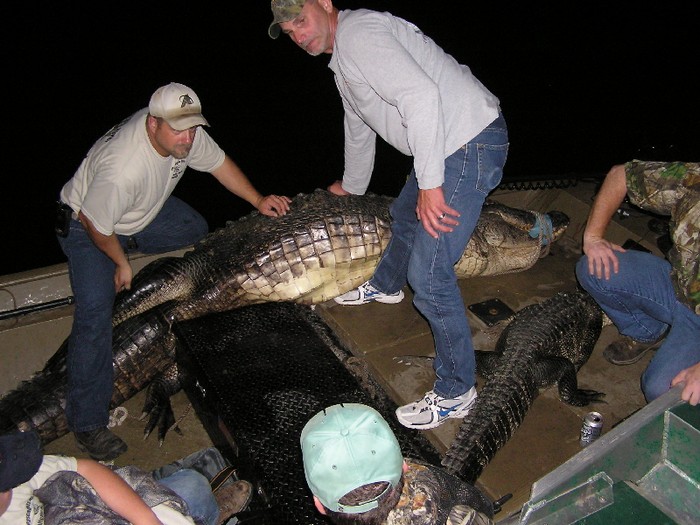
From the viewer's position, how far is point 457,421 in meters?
2.73

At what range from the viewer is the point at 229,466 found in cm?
258

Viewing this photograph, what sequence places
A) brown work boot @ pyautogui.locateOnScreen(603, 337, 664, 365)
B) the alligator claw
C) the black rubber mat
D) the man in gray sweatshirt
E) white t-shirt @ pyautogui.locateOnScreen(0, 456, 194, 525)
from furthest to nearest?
1. brown work boot @ pyautogui.locateOnScreen(603, 337, 664, 365)
2. the alligator claw
3. the black rubber mat
4. the man in gray sweatshirt
5. white t-shirt @ pyautogui.locateOnScreen(0, 456, 194, 525)

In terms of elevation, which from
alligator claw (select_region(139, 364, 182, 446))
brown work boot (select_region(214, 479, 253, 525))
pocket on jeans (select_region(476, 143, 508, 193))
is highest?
pocket on jeans (select_region(476, 143, 508, 193))

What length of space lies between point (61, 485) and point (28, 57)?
1073cm

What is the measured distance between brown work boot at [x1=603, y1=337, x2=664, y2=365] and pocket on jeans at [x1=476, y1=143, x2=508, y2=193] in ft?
5.14

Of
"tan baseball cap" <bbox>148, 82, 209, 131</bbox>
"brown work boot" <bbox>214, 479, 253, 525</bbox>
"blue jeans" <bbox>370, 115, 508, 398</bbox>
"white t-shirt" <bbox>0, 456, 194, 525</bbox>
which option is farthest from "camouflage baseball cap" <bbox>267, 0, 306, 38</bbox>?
"brown work boot" <bbox>214, 479, 253, 525</bbox>

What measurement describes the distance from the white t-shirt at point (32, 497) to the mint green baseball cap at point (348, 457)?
0.80m

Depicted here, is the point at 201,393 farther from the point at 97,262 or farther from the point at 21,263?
the point at 21,263

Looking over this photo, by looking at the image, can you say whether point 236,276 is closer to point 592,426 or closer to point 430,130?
point 430,130

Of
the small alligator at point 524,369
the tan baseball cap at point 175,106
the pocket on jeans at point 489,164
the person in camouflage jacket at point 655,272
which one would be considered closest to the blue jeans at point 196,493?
the small alligator at point 524,369

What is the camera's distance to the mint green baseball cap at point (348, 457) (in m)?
1.24

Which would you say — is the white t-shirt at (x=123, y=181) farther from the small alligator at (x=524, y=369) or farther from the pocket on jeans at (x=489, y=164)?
the small alligator at (x=524, y=369)

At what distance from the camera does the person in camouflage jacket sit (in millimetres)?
2484

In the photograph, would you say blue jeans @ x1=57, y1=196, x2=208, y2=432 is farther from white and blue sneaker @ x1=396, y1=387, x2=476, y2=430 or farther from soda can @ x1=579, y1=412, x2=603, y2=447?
soda can @ x1=579, y1=412, x2=603, y2=447
